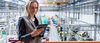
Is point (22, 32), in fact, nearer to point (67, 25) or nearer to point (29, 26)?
point (29, 26)

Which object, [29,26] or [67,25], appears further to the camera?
[67,25]

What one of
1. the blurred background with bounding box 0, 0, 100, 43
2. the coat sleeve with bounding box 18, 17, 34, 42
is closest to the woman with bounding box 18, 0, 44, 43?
the coat sleeve with bounding box 18, 17, 34, 42

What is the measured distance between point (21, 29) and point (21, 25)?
38mm

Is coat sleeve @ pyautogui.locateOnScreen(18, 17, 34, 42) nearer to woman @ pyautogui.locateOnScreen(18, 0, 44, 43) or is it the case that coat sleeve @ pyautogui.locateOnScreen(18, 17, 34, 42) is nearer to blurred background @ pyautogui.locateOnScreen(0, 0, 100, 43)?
woman @ pyautogui.locateOnScreen(18, 0, 44, 43)

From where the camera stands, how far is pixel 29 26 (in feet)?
3.32

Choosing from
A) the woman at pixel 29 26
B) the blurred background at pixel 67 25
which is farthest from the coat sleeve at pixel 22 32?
the blurred background at pixel 67 25

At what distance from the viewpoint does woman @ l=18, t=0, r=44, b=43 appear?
99 centimetres

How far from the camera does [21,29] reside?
1.01 m

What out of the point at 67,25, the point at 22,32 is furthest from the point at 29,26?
the point at 67,25

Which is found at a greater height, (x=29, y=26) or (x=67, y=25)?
(x=29, y=26)

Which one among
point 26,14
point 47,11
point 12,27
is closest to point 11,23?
point 12,27

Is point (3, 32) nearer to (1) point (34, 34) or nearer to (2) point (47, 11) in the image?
(1) point (34, 34)

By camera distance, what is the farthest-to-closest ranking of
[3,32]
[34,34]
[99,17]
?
[99,17] → [3,32] → [34,34]

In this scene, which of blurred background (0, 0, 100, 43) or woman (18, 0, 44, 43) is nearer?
woman (18, 0, 44, 43)
